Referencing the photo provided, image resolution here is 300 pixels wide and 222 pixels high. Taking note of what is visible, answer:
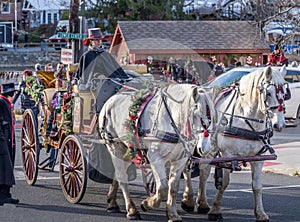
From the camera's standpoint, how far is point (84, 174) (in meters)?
9.90

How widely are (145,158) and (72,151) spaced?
1641mm

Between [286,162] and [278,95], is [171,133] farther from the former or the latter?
[286,162]

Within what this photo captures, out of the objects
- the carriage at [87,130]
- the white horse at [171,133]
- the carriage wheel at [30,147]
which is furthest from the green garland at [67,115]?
the white horse at [171,133]

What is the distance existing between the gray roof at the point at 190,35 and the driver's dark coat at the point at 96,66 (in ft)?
69.9

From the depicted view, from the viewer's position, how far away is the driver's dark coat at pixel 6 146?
32.8 feet

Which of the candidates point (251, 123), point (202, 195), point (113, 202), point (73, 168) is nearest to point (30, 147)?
point (73, 168)

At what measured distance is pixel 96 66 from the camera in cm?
1068

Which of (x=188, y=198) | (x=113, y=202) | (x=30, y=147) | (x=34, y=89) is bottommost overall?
(x=113, y=202)

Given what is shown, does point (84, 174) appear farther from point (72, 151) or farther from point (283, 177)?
point (283, 177)

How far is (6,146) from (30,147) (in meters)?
1.78

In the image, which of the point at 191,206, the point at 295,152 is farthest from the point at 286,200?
the point at 295,152

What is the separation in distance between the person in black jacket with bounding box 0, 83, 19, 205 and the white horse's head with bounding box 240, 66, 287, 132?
142 inches

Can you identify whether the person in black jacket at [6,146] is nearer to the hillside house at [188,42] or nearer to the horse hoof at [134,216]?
the horse hoof at [134,216]

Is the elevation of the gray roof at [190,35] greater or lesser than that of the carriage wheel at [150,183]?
greater
